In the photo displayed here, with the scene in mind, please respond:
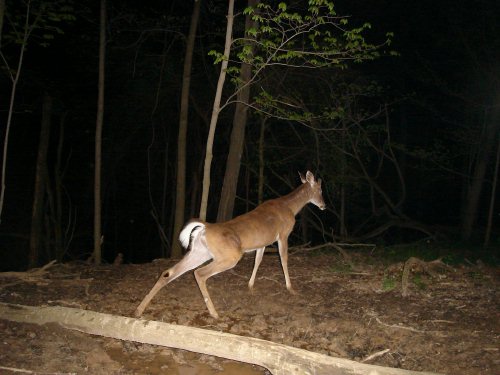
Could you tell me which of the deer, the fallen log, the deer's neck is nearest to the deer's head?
the deer's neck

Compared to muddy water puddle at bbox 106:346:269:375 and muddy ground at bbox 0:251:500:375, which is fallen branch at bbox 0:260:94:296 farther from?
muddy water puddle at bbox 106:346:269:375

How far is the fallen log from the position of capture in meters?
3.93

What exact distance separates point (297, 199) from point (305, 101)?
734 cm

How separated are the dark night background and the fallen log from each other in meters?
6.56

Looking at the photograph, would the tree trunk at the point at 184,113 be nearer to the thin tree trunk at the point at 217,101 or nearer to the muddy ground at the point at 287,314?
the muddy ground at the point at 287,314

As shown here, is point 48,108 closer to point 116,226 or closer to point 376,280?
point 376,280

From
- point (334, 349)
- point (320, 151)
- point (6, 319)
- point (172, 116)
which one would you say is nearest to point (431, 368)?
point (334, 349)

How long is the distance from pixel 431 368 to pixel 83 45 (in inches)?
486

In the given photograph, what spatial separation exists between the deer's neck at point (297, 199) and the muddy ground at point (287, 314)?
1.16 metres

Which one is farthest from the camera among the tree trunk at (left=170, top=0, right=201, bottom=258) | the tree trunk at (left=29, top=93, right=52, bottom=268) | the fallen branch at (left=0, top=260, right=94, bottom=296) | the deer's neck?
the tree trunk at (left=29, top=93, right=52, bottom=268)

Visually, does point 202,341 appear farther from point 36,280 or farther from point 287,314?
point 36,280

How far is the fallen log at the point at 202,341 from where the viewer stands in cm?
393

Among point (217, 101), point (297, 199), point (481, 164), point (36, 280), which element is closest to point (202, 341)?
point (36, 280)

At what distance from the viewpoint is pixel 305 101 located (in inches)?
584
